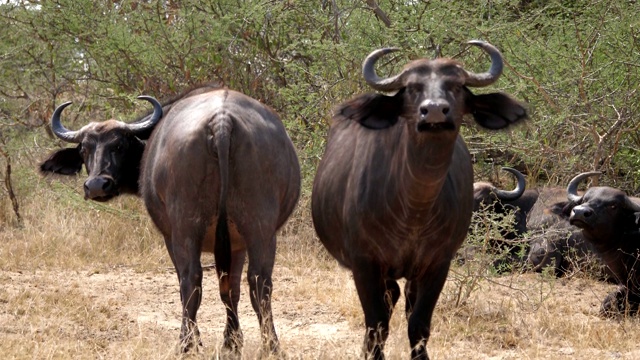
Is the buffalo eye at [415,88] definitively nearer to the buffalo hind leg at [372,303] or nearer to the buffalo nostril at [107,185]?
the buffalo hind leg at [372,303]

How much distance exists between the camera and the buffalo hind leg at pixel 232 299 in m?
5.90

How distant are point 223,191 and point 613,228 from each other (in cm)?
373

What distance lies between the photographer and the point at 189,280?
5621 millimetres

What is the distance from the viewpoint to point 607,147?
866 centimetres

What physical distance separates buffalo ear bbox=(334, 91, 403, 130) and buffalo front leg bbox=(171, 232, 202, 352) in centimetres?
118

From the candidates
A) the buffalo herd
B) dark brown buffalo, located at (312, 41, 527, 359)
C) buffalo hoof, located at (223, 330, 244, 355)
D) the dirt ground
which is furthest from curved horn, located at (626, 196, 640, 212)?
buffalo hoof, located at (223, 330, 244, 355)

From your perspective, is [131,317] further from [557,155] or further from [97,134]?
[557,155]

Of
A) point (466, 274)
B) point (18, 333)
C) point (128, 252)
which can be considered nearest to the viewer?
point (18, 333)

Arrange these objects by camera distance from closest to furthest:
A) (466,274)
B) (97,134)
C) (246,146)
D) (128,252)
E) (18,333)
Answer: (246,146), (18,333), (97,134), (466,274), (128,252)

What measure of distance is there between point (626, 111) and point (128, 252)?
468cm

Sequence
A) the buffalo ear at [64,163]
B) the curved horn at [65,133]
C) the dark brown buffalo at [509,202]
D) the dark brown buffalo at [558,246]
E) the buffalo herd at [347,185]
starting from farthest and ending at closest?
the dark brown buffalo at [509,202], the dark brown buffalo at [558,246], the buffalo ear at [64,163], the curved horn at [65,133], the buffalo herd at [347,185]

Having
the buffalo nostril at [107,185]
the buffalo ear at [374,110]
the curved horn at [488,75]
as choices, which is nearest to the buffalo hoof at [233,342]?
the buffalo nostril at [107,185]

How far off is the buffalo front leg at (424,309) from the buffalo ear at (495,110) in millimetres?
792

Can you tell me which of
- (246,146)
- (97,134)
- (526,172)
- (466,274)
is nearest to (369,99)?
(246,146)
